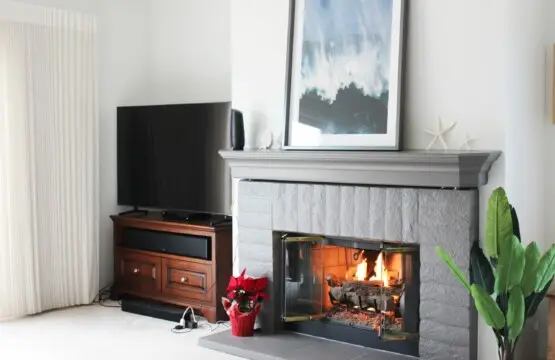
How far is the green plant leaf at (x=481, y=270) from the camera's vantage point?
10.7 feet

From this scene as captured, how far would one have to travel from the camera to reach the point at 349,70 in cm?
391

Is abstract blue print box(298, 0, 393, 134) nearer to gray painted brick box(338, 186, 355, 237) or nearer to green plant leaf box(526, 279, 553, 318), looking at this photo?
gray painted brick box(338, 186, 355, 237)

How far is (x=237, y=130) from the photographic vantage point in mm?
4344

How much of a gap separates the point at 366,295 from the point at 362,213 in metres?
0.56

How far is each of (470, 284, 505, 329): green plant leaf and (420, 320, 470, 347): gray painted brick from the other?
446mm

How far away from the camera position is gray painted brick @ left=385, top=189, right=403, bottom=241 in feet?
12.1

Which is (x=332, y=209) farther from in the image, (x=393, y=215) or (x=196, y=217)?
(x=196, y=217)

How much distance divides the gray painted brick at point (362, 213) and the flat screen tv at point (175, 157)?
1278 mm

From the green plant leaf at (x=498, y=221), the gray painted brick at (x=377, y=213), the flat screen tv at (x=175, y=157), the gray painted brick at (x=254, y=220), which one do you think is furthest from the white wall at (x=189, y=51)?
the green plant leaf at (x=498, y=221)

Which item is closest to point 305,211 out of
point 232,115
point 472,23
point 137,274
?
point 232,115

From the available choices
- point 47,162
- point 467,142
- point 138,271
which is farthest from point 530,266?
point 47,162

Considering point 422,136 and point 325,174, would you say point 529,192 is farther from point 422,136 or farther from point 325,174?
point 325,174

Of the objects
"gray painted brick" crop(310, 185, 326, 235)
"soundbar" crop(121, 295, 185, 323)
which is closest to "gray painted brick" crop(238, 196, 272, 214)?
"gray painted brick" crop(310, 185, 326, 235)

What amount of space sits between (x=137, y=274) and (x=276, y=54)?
2095 millimetres
